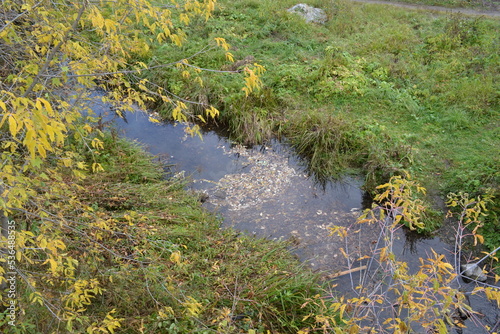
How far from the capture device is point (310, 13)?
1254cm

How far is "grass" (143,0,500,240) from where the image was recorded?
23.7ft

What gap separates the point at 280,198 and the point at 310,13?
28.0 feet

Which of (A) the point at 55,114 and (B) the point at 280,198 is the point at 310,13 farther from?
(A) the point at 55,114

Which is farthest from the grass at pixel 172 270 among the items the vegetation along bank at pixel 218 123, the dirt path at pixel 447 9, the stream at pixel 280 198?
the dirt path at pixel 447 9

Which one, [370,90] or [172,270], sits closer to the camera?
[172,270]

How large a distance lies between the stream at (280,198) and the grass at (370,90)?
1.51ft

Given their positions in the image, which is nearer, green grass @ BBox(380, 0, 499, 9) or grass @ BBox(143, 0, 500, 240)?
grass @ BBox(143, 0, 500, 240)

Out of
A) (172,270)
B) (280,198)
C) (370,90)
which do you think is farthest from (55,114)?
(370,90)

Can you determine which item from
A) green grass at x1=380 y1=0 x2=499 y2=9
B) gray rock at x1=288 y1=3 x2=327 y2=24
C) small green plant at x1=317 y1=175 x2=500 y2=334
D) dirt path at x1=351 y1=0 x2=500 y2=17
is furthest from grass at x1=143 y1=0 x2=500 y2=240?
small green plant at x1=317 y1=175 x2=500 y2=334

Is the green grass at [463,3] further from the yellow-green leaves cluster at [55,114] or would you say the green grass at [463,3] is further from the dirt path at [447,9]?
the yellow-green leaves cluster at [55,114]

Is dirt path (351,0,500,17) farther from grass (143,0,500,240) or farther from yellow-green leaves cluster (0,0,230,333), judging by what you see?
yellow-green leaves cluster (0,0,230,333)

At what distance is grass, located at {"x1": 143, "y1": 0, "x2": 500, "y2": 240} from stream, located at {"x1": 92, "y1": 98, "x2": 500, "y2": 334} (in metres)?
0.46

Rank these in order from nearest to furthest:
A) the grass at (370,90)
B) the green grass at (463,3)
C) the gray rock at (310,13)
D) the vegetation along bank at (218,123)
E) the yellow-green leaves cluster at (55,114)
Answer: the yellow-green leaves cluster at (55,114), the vegetation along bank at (218,123), the grass at (370,90), the gray rock at (310,13), the green grass at (463,3)

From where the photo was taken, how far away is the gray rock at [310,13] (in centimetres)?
1236
